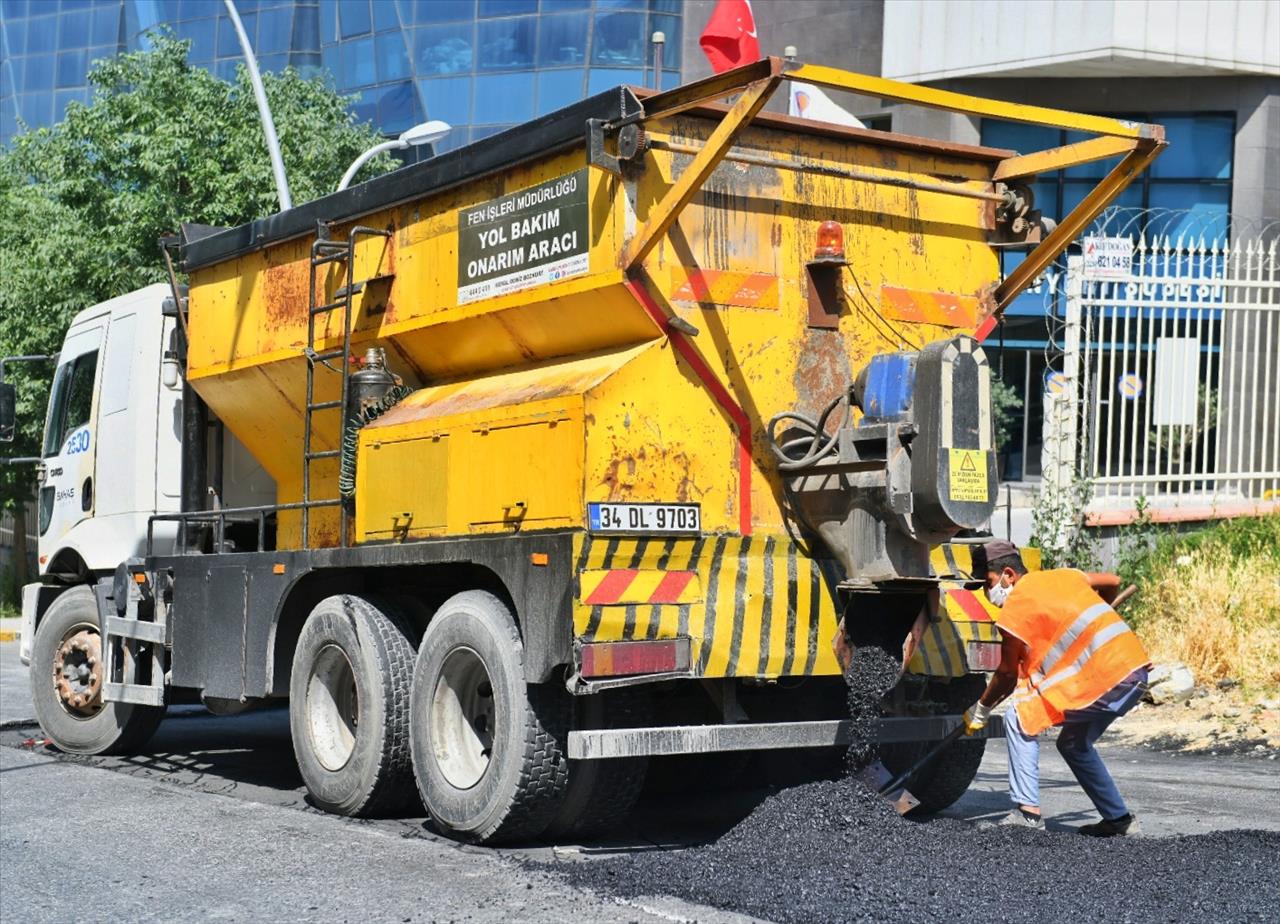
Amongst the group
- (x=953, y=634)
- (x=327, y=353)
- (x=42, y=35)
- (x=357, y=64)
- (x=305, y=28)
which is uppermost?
(x=42, y=35)

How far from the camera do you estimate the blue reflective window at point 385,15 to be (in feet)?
111

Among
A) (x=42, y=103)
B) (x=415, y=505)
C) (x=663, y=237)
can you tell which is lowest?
(x=415, y=505)

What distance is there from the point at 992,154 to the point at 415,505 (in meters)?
3.20

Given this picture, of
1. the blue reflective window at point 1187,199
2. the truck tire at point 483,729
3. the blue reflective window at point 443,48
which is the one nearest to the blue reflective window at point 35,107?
the blue reflective window at point 443,48

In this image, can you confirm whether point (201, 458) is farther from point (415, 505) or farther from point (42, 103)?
point (42, 103)

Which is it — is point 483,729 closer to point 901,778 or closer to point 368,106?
point 901,778

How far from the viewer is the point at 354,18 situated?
3488 cm

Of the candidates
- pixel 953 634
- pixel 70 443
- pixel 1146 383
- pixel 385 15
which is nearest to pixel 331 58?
pixel 385 15

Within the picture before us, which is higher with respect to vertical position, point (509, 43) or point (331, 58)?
point (331, 58)

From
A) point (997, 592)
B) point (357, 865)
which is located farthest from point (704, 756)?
point (357, 865)

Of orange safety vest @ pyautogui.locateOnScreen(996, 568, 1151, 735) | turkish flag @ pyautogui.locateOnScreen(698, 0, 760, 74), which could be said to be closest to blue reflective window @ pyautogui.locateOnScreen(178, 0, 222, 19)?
turkish flag @ pyautogui.locateOnScreen(698, 0, 760, 74)

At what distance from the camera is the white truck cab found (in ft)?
33.8

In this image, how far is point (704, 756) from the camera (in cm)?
841

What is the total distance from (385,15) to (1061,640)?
97.1ft
